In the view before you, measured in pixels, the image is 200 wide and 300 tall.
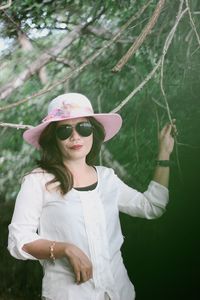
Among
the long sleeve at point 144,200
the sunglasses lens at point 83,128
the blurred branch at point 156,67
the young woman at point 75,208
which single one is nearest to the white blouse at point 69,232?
the young woman at point 75,208

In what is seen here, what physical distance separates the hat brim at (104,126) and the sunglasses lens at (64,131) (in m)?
0.04

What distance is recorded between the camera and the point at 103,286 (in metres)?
1.61

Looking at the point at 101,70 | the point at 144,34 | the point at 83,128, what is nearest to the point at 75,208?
the point at 83,128

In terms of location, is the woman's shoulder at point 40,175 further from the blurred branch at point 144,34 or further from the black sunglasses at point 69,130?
the blurred branch at point 144,34

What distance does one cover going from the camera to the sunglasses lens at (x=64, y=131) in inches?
64.9

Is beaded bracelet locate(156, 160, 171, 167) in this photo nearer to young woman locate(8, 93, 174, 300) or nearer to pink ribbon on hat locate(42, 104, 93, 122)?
young woman locate(8, 93, 174, 300)

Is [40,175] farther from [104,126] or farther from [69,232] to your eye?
[104,126]

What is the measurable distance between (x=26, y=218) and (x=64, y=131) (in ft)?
1.17

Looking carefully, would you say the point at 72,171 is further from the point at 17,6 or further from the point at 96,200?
the point at 17,6

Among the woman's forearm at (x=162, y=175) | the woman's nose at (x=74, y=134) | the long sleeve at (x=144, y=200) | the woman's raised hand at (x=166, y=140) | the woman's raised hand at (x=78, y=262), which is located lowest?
the woman's raised hand at (x=78, y=262)

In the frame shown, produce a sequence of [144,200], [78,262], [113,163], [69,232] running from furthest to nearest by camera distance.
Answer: [113,163], [144,200], [69,232], [78,262]

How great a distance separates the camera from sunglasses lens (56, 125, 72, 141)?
64.9 inches

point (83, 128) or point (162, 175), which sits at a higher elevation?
point (83, 128)

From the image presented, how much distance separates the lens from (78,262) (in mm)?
1495
